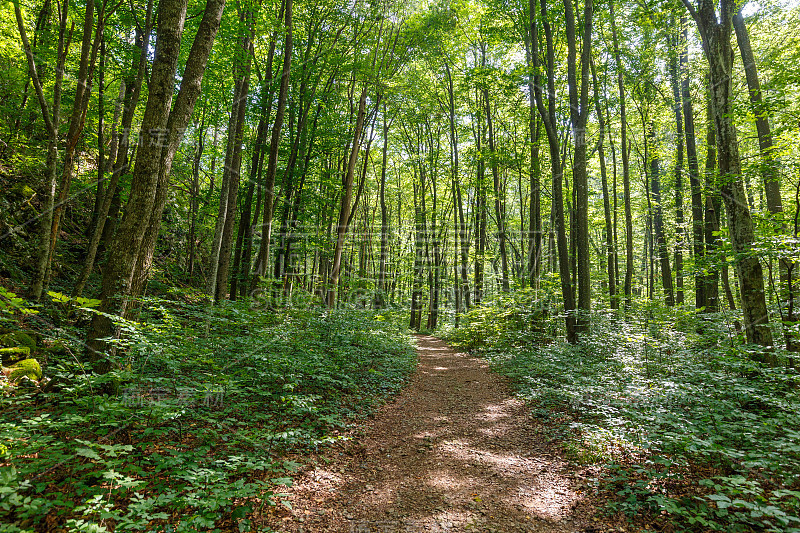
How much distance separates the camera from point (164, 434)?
392 cm

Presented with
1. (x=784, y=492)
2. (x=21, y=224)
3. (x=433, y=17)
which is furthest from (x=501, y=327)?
(x=21, y=224)

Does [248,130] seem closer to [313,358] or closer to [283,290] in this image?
[283,290]

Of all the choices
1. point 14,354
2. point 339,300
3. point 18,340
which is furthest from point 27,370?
point 339,300

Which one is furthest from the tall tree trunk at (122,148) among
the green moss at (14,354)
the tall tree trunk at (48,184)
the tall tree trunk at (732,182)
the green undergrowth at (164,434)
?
the tall tree trunk at (732,182)

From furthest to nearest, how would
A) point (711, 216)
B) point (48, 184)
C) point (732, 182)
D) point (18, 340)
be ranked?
point (711, 216)
point (48, 184)
point (732, 182)
point (18, 340)

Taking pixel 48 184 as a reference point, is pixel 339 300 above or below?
below

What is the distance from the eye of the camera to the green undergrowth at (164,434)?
2.76 meters

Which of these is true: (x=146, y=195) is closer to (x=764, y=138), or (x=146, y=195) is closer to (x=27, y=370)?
(x=27, y=370)

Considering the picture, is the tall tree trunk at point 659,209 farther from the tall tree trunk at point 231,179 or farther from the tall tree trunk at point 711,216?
the tall tree trunk at point 231,179

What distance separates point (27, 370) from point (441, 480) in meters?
5.87

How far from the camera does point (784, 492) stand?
2.74 metres

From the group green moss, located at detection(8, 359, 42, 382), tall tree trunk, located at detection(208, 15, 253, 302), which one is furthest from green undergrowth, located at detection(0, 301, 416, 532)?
tall tree trunk, located at detection(208, 15, 253, 302)

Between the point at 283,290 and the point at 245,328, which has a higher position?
the point at 283,290

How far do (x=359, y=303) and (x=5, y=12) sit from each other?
15626mm
